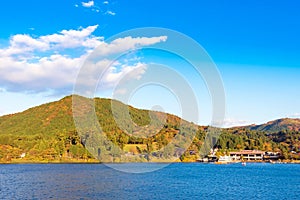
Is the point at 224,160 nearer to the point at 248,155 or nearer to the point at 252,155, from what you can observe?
the point at 248,155

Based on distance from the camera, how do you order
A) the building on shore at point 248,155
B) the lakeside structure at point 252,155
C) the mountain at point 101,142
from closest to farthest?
1. the mountain at point 101,142
2. the lakeside structure at point 252,155
3. the building on shore at point 248,155

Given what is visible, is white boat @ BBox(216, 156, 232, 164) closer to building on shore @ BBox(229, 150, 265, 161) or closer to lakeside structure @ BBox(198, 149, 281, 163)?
lakeside structure @ BBox(198, 149, 281, 163)

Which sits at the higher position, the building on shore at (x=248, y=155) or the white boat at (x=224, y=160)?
the building on shore at (x=248, y=155)

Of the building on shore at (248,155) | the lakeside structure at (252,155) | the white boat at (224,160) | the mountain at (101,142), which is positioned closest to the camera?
the mountain at (101,142)

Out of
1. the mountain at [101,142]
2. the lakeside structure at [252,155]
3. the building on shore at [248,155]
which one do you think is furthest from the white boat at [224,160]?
the mountain at [101,142]

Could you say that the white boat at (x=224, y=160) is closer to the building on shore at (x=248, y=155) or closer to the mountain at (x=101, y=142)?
the building on shore at (x=248, y=155)

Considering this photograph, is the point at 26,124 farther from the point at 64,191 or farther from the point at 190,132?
the point at 64,191

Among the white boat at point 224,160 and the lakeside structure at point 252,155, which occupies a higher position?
the lakeside structure at point 252,155

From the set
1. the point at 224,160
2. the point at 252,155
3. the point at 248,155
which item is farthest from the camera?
the point at 252,155

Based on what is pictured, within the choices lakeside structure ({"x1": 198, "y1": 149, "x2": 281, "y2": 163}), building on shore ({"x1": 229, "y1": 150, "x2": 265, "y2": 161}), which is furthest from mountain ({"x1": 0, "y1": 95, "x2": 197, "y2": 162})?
building on shore ({"x1": 229, "y1": 150, "x2": 265, "y2": 161})

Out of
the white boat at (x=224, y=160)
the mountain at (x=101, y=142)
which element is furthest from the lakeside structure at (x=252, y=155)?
the mountain at (x=101, y=142)

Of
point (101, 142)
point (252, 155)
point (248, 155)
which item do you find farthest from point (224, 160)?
point (101, 142)

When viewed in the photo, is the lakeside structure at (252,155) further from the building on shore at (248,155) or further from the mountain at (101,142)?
the mountain at (101,142)

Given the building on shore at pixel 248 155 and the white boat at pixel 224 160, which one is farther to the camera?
the building on shore at pixel 248 155
